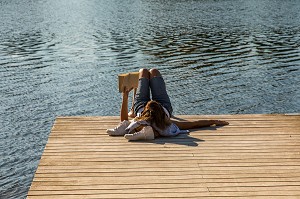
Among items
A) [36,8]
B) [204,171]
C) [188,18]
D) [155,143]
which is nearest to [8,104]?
[155,143]

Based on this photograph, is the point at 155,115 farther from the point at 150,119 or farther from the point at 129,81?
the point at 129,81

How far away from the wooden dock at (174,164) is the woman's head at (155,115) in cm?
29

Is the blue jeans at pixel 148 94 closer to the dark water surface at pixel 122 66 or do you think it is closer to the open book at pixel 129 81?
the open book at pixel 129 81

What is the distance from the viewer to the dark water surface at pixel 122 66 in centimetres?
1310

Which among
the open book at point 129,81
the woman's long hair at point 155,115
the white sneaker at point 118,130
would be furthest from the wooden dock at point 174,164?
the open book at point 129,81

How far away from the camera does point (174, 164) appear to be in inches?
282

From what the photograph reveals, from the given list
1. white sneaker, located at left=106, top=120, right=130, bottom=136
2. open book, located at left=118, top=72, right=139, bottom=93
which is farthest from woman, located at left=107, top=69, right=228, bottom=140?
open book, located at left=118, top=72, right=139, bottom=93

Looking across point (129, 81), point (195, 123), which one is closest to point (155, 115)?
point (195, 123)

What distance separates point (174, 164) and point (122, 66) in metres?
13.8

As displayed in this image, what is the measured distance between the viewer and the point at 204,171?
6871 mm

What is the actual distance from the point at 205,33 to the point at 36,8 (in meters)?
23.8

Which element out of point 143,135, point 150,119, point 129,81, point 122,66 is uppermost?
point 129,81

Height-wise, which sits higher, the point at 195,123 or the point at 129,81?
the point at 129,81

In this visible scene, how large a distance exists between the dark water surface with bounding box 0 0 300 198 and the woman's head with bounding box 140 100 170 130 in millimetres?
2677
